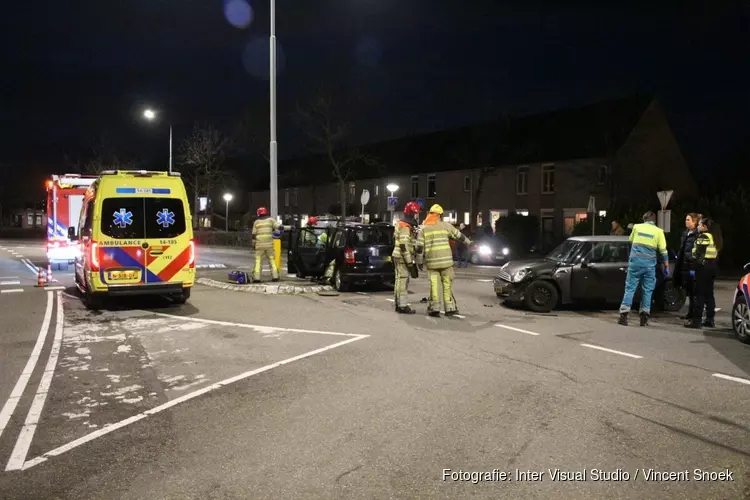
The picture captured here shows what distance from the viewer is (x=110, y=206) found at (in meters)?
11.7

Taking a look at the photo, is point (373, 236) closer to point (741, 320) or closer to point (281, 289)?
point (281, 289)

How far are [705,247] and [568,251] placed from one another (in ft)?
8.98

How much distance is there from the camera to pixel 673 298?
1212cm

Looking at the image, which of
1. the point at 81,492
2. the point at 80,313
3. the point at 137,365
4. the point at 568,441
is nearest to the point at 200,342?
the point at 137,365

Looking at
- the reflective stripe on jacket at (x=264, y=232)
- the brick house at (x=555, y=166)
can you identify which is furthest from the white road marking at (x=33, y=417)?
the brick house at (x=555, y=166)

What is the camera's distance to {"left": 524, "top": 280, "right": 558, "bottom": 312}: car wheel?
11.7 meters

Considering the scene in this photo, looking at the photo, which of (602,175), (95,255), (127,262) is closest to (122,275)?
(127,262)

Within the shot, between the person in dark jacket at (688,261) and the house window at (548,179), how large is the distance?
27.9 m

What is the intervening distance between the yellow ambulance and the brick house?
24.6 m

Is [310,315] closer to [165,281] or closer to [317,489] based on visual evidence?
[165,281]

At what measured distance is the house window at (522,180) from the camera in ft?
129

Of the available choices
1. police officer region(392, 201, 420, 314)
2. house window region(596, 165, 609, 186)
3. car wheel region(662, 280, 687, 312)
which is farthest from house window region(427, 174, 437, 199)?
police officer region(392, 201, 420, 314)

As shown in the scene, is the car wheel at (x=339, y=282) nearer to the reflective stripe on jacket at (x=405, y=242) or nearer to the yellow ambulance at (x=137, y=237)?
the yellow ambulance at (x=137, y=237)

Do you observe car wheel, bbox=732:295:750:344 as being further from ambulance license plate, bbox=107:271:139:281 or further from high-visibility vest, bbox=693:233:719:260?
ambulance license plate, bbox=107:271:139:281
